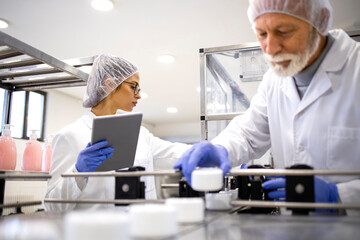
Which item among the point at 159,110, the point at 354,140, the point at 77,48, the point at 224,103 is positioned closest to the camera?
the point at 354,140

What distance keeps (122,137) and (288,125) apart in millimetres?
656

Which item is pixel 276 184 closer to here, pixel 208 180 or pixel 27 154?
pixel 208 180

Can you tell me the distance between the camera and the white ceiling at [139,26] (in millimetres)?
2645

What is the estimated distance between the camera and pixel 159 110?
665cm

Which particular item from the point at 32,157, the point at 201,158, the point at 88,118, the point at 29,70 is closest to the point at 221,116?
the point at 88,118

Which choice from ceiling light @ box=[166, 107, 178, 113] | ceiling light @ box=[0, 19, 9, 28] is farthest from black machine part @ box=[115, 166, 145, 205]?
ceiling light @ box=[166, 107, 178, 113]

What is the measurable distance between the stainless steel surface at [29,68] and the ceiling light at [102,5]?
83cm

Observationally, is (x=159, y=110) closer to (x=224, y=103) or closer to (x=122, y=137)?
(x=224, y=103)

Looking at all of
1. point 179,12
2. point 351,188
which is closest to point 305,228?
point 351,188

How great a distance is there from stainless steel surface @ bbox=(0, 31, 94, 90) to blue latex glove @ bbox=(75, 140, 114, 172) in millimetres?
589

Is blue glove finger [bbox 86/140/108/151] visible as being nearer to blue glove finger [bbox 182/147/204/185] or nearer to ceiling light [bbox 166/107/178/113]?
blue glove finger [bbox 182/147/204/185]

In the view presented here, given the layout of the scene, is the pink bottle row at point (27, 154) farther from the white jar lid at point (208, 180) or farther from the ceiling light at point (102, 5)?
the white jar lid at point (208, 180)

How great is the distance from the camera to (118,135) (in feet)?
4.15

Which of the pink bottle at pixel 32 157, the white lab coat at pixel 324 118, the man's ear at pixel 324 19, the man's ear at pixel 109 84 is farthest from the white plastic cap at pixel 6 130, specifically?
the man's ear at pixel 324 19
